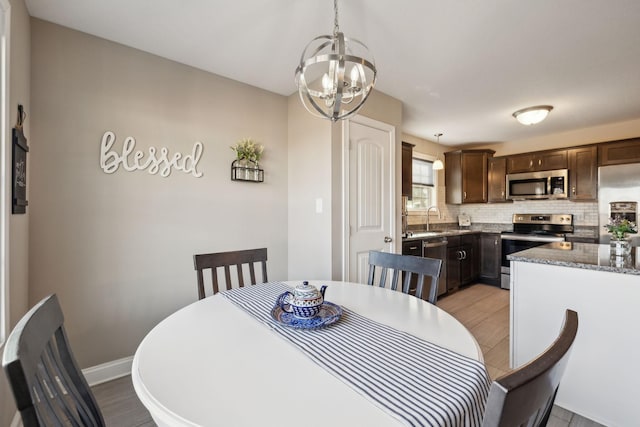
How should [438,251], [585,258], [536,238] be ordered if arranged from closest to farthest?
[585,258] → [438,251] → [536,238]

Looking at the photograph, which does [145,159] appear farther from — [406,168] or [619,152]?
[619,152]

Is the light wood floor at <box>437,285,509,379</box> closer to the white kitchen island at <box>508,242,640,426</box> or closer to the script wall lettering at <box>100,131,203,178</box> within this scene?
the white kitchen island at <box>508,242,640,426</box>

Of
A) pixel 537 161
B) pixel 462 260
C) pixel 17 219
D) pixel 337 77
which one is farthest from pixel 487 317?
pixel 17 219

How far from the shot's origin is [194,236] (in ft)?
8.06

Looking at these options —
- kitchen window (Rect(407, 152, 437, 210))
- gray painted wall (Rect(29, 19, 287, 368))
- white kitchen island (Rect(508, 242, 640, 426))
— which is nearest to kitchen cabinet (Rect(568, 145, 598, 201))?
kitchen window (Rect(407, 152, 437, 210))

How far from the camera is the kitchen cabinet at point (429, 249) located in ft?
11.3

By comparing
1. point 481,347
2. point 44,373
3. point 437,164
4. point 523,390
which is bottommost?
point 481,347

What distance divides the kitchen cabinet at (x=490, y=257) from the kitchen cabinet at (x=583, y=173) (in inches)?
46.0

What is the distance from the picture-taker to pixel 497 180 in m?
4.81

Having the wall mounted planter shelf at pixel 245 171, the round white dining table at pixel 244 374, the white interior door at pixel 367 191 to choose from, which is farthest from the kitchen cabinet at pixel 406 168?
the round white dining table at pixel 244 374

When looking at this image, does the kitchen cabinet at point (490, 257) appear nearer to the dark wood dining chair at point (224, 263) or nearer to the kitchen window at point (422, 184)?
the kitchen window at point (422, 184)

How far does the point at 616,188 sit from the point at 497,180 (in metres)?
1.42

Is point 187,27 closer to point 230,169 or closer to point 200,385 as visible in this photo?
point 230,169

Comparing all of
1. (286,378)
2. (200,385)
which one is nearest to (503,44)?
(286,378)
